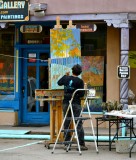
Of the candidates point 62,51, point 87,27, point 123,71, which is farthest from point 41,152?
point 87,27

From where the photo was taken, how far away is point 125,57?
1325 cm

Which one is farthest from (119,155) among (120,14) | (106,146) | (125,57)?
(120,14)

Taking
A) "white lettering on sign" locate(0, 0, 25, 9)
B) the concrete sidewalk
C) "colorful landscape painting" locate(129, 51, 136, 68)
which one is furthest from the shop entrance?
the concrete sidewalk

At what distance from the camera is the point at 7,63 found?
15.6 m

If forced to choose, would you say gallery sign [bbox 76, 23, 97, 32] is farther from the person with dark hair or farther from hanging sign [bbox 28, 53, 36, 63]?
the person with dark hair

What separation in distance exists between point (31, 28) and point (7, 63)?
1.72 m

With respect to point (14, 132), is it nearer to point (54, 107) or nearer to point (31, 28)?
point (54, 107)

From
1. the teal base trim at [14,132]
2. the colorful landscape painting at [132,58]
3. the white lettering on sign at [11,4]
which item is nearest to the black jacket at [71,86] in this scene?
the teal base trim at [14,132]

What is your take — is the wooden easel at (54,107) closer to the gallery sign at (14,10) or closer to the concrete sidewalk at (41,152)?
the concrete sidewalk at (41,152)

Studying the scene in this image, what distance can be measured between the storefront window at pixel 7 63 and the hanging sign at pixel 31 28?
3.81 ft

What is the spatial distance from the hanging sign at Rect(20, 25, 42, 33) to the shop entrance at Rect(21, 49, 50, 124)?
3.76 feet

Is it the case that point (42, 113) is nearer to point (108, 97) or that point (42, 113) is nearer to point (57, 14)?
point (108, 97)

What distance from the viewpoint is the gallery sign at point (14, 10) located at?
45.6ft

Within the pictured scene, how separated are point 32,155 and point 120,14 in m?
5.19
